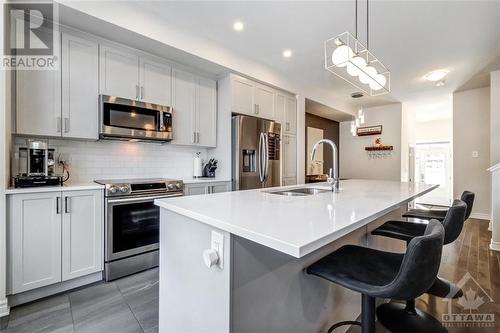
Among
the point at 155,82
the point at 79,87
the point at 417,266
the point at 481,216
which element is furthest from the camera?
the point at 481,216

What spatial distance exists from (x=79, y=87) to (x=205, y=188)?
175cm

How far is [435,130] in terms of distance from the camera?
25.5ft

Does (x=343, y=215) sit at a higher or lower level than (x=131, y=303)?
higher

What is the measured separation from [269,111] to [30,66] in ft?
9.70

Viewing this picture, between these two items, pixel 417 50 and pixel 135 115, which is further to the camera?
pixel 417 50

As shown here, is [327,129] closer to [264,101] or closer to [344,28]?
[264,101]

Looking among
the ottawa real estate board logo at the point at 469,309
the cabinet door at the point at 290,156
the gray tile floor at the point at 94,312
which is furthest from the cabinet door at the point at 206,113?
the ottawa real estate board logo at the point at 469,309

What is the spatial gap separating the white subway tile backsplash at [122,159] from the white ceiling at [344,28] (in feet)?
5.13

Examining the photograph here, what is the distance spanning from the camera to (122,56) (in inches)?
107

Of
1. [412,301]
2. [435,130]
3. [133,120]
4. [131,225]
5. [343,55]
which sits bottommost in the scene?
[412,301]

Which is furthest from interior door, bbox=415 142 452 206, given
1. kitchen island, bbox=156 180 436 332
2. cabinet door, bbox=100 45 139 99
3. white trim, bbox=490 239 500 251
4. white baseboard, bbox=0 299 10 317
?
white baseboard, bbox=0 299 10 317

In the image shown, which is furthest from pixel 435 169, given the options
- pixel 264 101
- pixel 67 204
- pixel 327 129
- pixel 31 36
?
pixel 31 36

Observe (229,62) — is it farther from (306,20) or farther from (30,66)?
(30,66)

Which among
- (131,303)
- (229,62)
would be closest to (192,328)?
(131,303)
